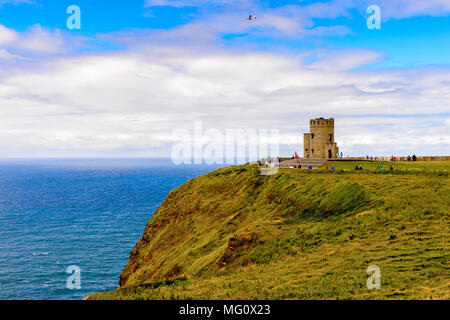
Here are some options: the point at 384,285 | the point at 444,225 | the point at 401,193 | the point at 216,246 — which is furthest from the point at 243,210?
the point at 384,285

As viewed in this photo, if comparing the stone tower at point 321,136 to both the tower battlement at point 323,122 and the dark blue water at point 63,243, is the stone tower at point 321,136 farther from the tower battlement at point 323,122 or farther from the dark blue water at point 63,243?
the dark blue water at point 63,243

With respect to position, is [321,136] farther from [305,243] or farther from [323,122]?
[305,243]

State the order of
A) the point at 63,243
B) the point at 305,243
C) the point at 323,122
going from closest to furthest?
the point at 305,243 < the point at 63,243 < the point at 323,122

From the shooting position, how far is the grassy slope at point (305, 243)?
14562 mm

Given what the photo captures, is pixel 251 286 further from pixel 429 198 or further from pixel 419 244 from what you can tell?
pixel 429 198

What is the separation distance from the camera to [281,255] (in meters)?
21.3

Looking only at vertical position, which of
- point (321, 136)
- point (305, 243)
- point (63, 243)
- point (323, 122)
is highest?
point (323, 122)

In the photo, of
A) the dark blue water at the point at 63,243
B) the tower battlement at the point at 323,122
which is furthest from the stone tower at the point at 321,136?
the dark blue water at the point at 63,243

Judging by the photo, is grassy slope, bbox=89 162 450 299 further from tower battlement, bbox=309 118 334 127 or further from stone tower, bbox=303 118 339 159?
tower battlement, bbox=309 118 334 127

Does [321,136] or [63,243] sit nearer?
[63,243]

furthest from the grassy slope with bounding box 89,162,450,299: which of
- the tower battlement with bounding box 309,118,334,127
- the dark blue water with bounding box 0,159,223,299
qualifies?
the tower battlement with bounding box 309,118,334,127

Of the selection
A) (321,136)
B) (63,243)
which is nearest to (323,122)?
(321,136)

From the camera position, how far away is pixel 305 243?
22250 millimetres
